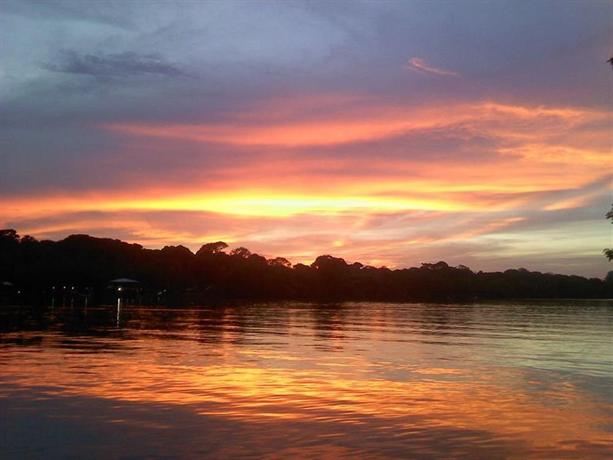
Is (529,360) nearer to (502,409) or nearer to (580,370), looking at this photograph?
(580,370)

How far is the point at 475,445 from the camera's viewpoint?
1543 cm

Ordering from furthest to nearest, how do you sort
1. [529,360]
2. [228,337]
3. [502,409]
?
[228,337], [529,360], [502,409]

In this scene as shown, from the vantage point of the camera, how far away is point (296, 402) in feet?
66.9

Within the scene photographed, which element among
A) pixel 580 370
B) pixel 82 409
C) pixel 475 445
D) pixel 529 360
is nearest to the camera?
pixel 475 445

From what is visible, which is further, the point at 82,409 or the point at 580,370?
the point at 580,370

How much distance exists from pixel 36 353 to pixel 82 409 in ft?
49.2

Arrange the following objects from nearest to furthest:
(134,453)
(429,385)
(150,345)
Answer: (134,453)
(429,385)
(150,345)

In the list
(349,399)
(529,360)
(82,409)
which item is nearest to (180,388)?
(82,409)

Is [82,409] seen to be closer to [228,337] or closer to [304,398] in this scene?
[304,398]

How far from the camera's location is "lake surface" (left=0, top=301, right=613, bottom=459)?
1511 cm

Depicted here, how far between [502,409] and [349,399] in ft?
16.0

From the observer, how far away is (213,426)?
663 inches

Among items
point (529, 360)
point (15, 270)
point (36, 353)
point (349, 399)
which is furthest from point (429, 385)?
point (15, 270)

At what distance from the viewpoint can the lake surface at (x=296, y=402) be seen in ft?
49.6
